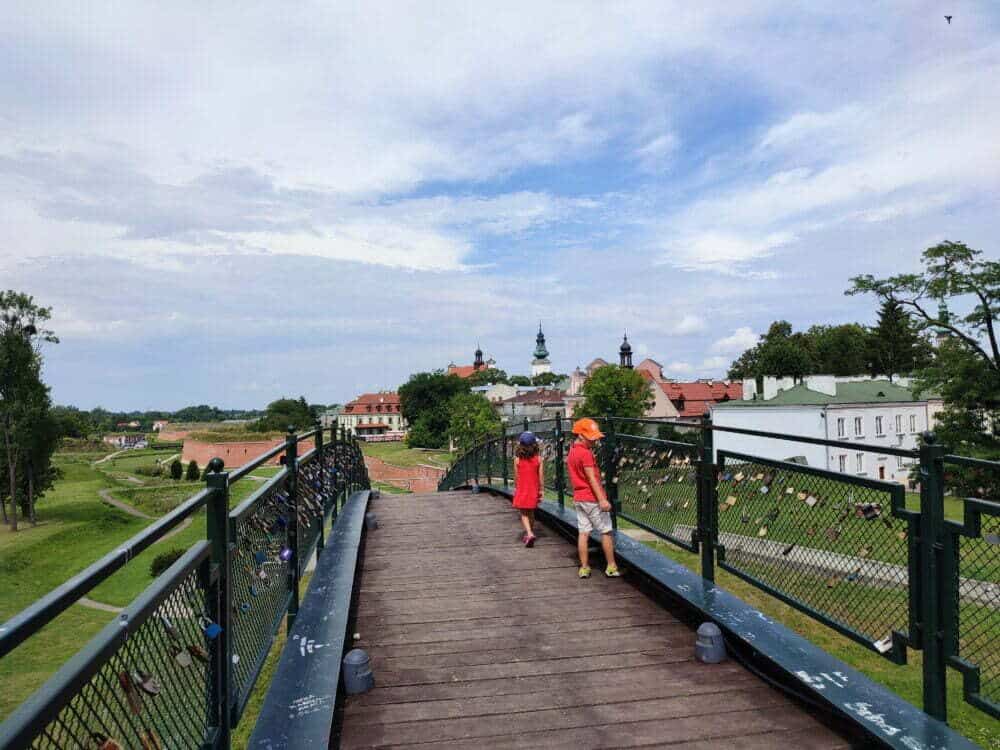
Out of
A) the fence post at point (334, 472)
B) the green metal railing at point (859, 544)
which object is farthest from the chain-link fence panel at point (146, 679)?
the fence post at point (334, 472)

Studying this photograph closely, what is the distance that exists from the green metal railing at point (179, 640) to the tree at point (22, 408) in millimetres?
41358

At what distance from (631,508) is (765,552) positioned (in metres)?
Answer: 2.12

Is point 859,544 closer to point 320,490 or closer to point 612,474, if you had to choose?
point 612,474

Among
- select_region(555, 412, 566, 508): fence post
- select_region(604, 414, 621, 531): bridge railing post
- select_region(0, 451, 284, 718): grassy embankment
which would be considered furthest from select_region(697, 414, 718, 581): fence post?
select_region(0, 451, 284, 718): grassy embankment

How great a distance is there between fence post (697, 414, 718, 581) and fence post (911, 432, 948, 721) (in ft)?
5.94

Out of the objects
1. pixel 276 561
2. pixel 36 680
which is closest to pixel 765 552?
pixel 276 561

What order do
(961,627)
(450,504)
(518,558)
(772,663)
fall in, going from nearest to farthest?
(961,627)
(772,663)
(518,558)
(450,504)

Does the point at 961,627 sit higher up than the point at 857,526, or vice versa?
the point at 857,526

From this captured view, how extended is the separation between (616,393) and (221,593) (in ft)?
190

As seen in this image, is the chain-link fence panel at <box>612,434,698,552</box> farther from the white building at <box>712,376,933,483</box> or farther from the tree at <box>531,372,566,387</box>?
the tree at <box>531,372,566,387</box>

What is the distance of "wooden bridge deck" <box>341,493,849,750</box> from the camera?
2994mm

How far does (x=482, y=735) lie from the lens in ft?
9.85

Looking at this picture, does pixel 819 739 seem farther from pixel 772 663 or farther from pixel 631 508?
pixel 631 508

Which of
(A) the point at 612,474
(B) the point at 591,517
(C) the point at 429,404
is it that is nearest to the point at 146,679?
(B) the point at 591,517
